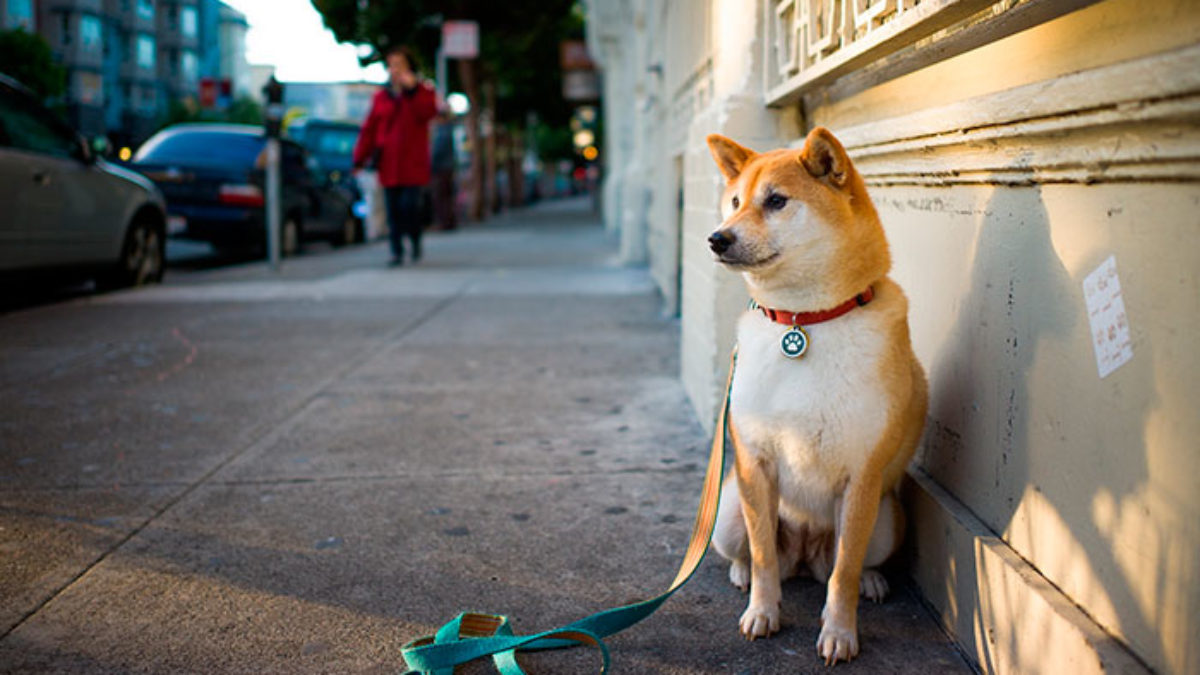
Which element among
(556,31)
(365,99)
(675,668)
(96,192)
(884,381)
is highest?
(365,99)

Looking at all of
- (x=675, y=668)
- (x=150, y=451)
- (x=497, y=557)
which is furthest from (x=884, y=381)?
(x=150, y=451)

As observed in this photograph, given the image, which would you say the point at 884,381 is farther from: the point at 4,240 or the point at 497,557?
the point at 4,240

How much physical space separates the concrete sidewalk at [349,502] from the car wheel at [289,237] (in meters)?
7.03

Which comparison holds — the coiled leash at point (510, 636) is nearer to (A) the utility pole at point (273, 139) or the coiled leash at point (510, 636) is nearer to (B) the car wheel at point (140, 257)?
(B) the car wheel at point (140, 257)

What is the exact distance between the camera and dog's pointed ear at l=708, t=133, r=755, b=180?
105 inches

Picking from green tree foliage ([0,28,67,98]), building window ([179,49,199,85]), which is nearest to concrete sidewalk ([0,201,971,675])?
green tree foliage ([0,28,67,98])

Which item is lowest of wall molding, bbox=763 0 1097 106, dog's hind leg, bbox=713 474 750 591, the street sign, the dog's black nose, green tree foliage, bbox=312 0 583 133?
dog's hind leg, bbox=713 474 750 591

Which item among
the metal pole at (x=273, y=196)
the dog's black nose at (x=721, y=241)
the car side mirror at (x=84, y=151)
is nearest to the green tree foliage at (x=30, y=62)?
the metal pole at (x=273, y=196)

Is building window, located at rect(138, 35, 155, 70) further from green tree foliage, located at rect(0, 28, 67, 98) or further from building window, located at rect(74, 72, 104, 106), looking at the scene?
green tree foliage, located at rect(0, 28, 67, 98)

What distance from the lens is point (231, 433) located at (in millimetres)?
4523

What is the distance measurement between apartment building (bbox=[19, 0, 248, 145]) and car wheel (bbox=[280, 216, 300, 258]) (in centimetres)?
3076

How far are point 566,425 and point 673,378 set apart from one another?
121 cm

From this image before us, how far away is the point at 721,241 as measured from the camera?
2.33 metres

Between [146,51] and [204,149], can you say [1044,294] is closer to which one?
[204,149]
